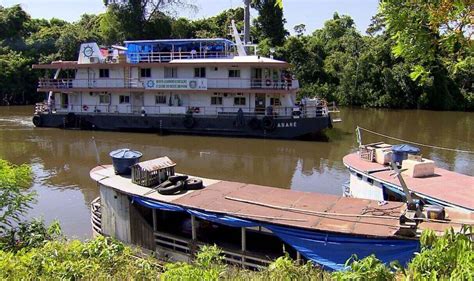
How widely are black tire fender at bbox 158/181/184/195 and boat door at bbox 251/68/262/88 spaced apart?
1747cm

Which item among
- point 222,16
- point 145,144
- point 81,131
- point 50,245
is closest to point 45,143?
point 81,131

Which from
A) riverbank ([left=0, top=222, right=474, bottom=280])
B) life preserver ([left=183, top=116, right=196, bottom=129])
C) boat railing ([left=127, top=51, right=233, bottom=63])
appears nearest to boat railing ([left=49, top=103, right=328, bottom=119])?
life preserver ([left=183, top=116, right=196, bottom=129])

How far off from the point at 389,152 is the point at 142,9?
1639 inches

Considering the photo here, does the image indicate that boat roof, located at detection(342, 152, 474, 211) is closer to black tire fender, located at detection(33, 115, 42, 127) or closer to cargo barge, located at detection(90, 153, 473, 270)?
cargo barge, located at detection(90, 153, 473, 270)

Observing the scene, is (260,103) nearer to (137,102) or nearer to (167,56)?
(167,56)

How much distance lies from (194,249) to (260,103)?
753 inches

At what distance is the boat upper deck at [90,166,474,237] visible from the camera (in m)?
A: 8.19

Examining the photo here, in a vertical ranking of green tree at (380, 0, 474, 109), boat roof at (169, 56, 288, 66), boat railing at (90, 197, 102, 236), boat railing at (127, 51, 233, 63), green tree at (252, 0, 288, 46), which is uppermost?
green tree at (252, 0, 288, 46)

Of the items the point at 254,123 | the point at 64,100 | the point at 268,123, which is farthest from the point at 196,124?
the point at 64,100

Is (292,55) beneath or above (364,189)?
above

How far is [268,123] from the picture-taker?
26.7 metres

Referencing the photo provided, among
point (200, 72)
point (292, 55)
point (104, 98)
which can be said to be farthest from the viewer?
point (292, 55)

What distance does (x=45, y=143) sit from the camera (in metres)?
26.7

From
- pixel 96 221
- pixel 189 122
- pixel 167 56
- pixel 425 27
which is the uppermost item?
pixel 167 56
